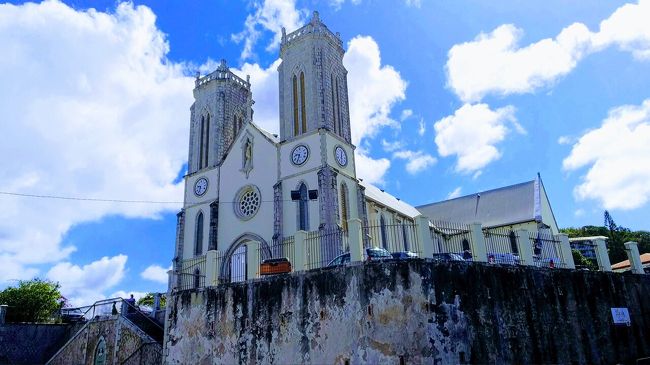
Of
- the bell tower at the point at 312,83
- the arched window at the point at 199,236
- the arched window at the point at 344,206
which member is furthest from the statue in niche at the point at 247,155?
the arched window at the point at 344,206

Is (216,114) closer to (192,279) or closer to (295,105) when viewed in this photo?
(295,105)

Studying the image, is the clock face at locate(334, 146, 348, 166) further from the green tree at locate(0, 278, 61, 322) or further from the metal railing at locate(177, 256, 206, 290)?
the green tree at locate(0, 278, 61, 322)

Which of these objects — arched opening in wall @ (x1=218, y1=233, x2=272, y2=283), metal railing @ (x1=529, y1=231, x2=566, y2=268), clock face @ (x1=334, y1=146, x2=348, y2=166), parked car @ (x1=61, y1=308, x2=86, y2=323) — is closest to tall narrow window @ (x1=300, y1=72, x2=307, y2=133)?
clock face @ (x1=334, y1=146, x2=348, y2=166)

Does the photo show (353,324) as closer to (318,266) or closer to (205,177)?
(318,266)

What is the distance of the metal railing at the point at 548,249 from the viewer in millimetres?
13945

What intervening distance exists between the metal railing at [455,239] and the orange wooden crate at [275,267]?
12.9 feet

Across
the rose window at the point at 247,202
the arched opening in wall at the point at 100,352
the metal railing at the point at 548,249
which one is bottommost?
the arched opening in wall at the point at 100,352

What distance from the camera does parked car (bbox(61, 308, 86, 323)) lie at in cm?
2586

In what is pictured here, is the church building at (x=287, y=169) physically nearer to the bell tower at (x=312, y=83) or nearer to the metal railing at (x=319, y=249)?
the bell tower at (x=312, y=83)

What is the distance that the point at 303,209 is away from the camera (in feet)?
79.4

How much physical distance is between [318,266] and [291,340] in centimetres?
200

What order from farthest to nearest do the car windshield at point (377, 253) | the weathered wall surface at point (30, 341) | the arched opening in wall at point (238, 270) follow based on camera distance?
the weathered wall surface at point (30, 341), the arched opening in wall at point (238, 270), the car windshield at point (377, 253)

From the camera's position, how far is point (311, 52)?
28.0 metres

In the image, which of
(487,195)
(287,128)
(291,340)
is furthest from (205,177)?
(487,195)
